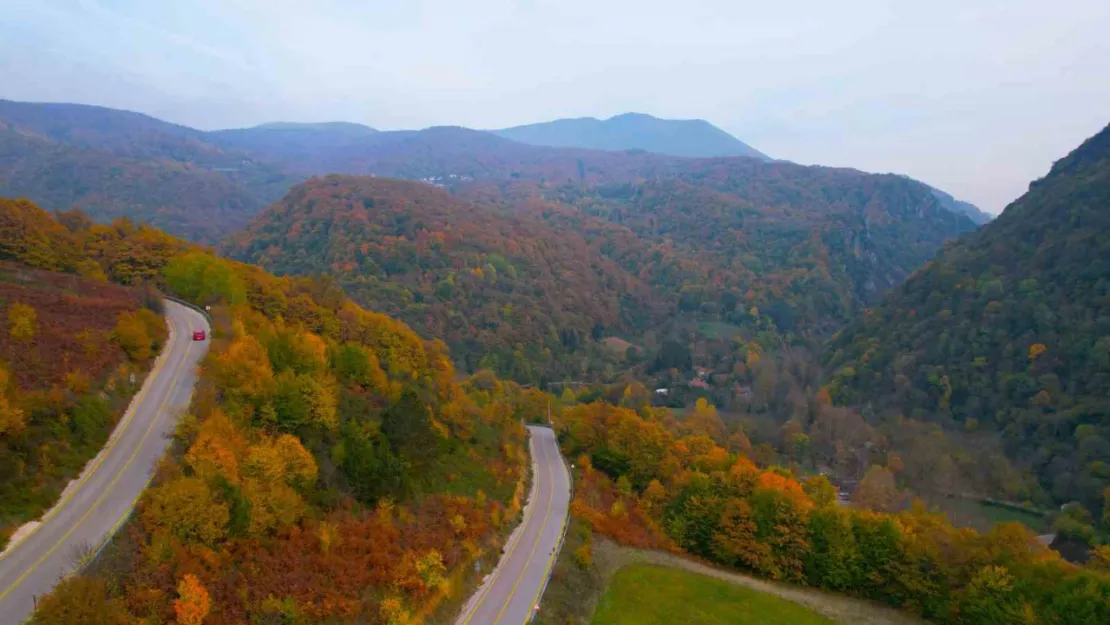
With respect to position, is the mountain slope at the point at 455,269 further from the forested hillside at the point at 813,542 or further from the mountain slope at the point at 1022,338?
the forested hillside at the point at 813,542

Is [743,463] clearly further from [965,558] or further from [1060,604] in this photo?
[1060,604]

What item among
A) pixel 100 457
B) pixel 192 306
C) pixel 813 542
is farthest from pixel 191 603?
pixel 813 542

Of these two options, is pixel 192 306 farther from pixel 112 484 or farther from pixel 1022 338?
pixel 1022 338

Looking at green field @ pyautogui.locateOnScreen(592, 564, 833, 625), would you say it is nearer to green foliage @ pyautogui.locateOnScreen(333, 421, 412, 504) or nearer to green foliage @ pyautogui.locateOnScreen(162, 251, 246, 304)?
green foliage @ pyautogui.locateOnScreen(333, 421, 412, 504)

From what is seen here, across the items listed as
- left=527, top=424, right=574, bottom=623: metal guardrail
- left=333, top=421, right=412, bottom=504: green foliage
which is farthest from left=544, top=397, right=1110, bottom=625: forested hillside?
left=333, top=421, right=412, bottom=504: green foliage

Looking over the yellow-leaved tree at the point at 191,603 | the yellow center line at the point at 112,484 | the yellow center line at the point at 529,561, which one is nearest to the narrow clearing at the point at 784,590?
the yellow center line at the point at 529,561

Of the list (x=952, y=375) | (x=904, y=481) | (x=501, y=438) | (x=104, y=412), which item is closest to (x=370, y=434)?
(x=104, y=412)
